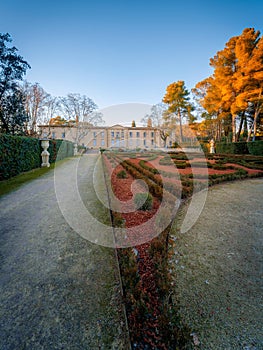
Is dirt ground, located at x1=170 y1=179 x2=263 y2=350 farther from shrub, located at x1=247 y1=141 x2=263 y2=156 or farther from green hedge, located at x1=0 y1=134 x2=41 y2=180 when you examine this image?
shrub, located at x1=247 y1=141 x2=263 y2=156

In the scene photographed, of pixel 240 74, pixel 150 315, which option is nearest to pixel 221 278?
pixel 150 315

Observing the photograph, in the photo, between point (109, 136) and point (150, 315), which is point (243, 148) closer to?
point (150, 315)

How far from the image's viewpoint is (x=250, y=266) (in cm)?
152

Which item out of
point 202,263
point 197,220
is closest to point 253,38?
point 197,220

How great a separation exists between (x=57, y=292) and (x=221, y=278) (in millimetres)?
1433

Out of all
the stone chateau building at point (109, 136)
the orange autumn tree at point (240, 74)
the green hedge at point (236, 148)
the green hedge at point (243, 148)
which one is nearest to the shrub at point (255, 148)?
the green hedge at point (243, 148)

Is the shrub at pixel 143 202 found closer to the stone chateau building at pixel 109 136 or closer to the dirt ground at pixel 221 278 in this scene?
the dirt ground at pixel 221 278

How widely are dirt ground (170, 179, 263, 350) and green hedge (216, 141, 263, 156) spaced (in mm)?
12625

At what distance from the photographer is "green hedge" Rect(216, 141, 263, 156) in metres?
12.2

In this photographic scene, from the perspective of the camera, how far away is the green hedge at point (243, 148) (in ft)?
39.9

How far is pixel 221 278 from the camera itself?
1.39 metres

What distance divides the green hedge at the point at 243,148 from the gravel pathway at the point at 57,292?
15.0m

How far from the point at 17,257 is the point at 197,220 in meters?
2.44

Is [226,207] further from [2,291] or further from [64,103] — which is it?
[64,103]
